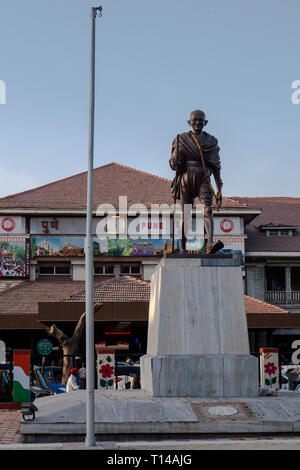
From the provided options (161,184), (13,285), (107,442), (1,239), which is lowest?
(107,442)

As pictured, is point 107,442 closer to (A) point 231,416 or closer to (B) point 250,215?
(A) point 231,416

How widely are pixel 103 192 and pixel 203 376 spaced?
32.7 metres

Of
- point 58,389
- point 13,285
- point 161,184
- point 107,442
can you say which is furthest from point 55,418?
point 161,184

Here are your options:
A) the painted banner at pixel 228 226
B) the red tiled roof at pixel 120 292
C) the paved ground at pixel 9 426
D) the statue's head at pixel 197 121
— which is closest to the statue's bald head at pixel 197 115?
the statue's head at pixel 197 121

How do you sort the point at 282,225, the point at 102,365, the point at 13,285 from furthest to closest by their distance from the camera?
the point at 282,225
the point at 13,285
the point at 102,365

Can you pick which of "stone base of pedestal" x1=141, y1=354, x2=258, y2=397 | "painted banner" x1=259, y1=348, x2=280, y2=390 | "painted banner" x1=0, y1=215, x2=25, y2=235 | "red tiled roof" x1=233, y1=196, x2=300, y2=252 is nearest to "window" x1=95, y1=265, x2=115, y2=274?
"painted banner" x1=0, y1=215, x2=25, y2=235

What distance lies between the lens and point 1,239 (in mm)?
42188

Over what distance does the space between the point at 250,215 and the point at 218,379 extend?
1225 inches

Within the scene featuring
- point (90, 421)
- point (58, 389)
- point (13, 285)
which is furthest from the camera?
point (13, 285)

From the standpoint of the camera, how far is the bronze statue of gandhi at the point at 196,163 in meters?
15.6

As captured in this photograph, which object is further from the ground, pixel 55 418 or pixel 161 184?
pixel 161 184

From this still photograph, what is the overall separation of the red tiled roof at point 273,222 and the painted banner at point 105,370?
88.8 ft

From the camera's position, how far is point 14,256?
138 feet

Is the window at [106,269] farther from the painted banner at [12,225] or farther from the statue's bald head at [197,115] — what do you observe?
the statue's bald head at [197,115]
